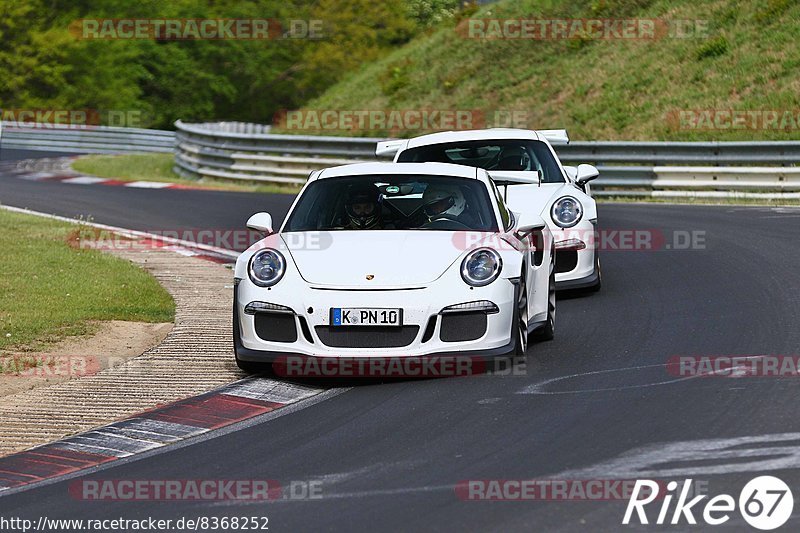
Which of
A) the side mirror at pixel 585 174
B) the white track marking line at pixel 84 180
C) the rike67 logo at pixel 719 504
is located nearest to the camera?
the rike67 logo at pixel 719 504

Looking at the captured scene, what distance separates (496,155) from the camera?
12.7m

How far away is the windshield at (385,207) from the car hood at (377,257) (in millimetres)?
246

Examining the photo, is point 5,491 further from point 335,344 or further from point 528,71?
point 528,71

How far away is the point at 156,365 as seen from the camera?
29.3 feet

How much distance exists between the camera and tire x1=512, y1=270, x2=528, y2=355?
8242 millimetres

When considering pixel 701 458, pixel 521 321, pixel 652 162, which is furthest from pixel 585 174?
pixel 652 162

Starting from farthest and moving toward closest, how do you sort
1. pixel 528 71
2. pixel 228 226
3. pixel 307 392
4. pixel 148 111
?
pixel 148 111
pixel 528 71
pixel 228 226
pixel 307 392

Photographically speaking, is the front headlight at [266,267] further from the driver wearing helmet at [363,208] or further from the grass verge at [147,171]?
the grass verge at [147,171]

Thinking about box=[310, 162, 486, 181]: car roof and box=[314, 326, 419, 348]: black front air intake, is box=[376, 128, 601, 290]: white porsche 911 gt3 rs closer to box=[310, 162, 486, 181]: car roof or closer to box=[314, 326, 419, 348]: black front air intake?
box=[310, 162, 486, 181]: car roof

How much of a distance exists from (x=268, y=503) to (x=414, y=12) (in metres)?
69.9

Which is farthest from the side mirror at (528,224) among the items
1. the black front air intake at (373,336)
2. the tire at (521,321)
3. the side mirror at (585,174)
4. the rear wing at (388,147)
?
the rear wing at (388,147)

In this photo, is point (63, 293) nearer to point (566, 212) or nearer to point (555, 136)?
point (566, 212)

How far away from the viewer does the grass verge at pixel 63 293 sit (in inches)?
402

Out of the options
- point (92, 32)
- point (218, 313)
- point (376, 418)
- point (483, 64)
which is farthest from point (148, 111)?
point (376, 418)
